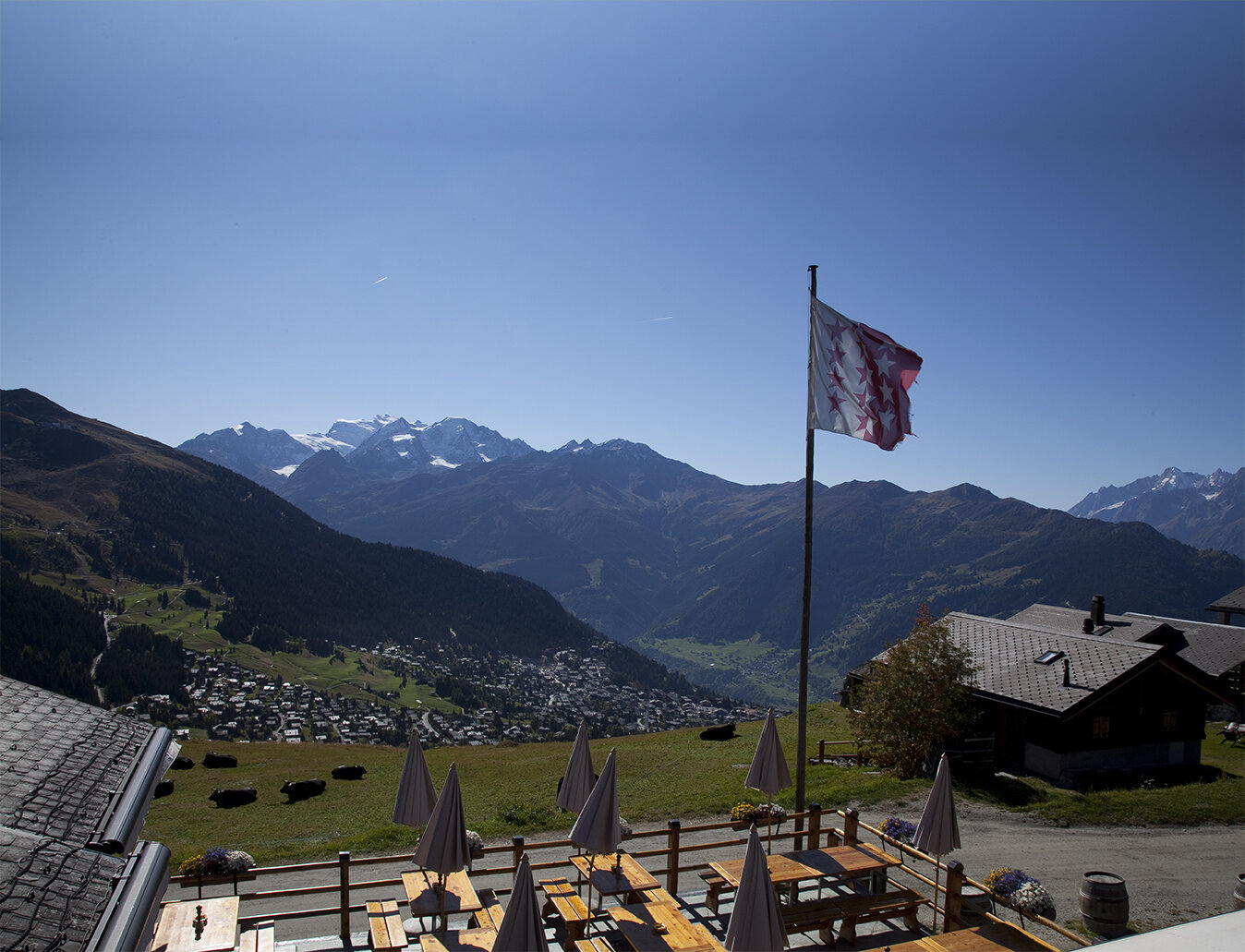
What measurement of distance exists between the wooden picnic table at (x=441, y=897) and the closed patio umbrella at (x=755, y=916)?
5.76 m

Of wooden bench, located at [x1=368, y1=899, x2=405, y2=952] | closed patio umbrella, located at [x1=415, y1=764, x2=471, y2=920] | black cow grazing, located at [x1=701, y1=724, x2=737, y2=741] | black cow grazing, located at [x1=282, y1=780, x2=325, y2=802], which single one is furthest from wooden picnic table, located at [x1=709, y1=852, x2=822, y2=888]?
black cow grazing, located at [x1=701, y1=724, x2=737, y2=741]

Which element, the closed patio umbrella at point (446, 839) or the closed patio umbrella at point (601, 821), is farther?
the closed patio umbrella at point (601, 821)

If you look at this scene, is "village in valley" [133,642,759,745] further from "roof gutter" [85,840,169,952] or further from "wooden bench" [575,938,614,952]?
"roof gutter" [85,840,169,952]

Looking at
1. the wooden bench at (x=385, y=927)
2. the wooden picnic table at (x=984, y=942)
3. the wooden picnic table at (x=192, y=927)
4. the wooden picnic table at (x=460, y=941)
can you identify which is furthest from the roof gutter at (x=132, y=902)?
the wooden picnic table at (x=984, y=942)

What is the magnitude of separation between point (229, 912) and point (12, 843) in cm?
839

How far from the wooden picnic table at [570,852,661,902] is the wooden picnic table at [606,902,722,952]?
0.48 m

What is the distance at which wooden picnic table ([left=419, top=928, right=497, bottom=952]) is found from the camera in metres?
12.4

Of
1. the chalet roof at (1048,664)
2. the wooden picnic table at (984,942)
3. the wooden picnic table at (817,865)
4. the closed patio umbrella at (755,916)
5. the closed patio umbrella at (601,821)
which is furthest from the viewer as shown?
the chalet roof at (1048,664)

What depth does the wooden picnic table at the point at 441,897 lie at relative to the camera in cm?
1377

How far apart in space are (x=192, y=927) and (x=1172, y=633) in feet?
167

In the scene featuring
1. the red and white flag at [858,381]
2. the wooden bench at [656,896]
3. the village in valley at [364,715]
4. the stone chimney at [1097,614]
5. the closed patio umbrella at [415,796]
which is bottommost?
the village in valley at [364,715]

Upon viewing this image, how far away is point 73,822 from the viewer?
782cm

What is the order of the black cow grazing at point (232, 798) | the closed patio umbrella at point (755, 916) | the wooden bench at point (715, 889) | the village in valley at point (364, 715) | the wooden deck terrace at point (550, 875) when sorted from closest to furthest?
the closed patio umbrella at point (755, 916)
the wooden deck terrace at point (550, 875)
the wooden bench at point (715, 889)
the black cow grazing at point (232, 798)
the village in valley at point (364, 715)

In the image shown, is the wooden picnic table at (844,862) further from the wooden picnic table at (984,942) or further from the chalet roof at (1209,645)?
the chalet roof at (1209,645)
